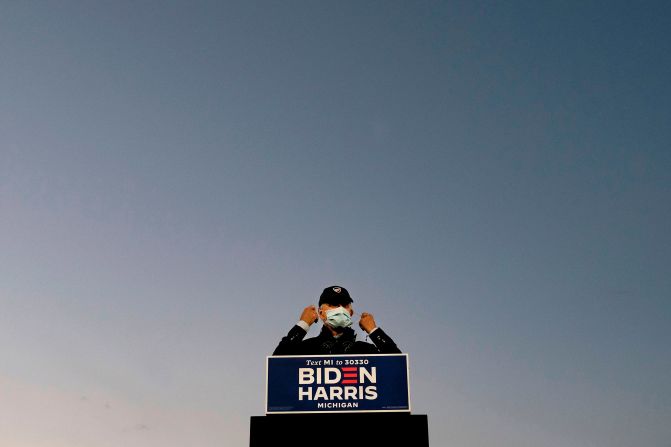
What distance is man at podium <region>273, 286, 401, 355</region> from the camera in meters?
18.5

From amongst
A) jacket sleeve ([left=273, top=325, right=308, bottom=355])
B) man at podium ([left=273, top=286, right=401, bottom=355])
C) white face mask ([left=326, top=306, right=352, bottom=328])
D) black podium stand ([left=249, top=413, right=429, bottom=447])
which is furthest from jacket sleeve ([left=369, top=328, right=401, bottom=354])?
jacket sleeve ([left=273, top=325, right=308, bottom=355])

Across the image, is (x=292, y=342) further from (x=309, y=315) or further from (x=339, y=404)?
(x=339, y=404)

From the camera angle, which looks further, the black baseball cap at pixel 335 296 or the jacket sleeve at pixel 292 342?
the black baseball cap at pixel 335 296

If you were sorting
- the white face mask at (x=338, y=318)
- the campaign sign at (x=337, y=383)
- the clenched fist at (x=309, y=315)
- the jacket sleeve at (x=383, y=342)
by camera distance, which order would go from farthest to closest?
1. the white face mask at (x=338, y=318)
2. the clenched fist at (x=309, y=315)
3. the jacket sleeve at (x=383, y=342)
4. the campaign sign at (x=337, y=383)

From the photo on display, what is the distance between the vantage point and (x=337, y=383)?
17922 mm

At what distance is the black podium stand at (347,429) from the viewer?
17266mm

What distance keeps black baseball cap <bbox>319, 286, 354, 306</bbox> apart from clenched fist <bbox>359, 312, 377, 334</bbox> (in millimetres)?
572

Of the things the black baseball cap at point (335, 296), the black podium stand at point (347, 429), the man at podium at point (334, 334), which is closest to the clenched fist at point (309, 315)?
the man at podium at point (334, 334)

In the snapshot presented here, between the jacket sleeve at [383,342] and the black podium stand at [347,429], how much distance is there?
1.60 metres

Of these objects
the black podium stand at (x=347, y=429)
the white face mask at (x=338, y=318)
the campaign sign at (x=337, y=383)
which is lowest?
the black podium stand at (x=347, y=429)

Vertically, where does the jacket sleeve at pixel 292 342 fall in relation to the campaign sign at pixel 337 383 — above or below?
above

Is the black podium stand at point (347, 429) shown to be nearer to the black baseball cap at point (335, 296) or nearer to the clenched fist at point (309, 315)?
the clenched fist at point (309, 315)

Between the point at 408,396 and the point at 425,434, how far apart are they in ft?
3.20

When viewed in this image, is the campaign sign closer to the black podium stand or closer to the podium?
the podium
